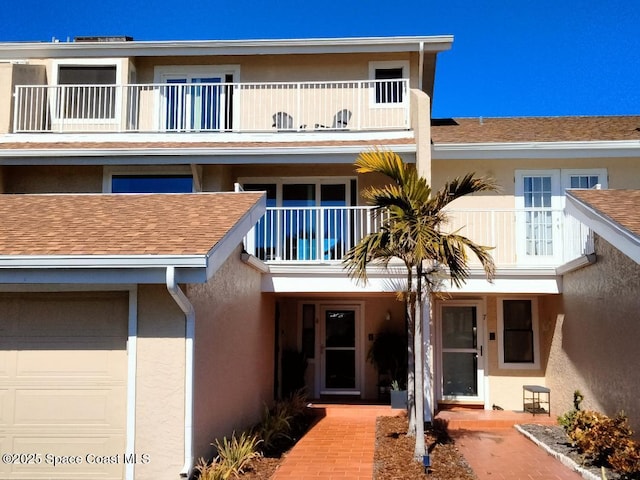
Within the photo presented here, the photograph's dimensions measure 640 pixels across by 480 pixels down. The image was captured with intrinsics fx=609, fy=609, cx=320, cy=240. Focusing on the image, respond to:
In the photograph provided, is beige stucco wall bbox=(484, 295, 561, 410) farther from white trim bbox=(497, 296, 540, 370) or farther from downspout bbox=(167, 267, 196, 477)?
downspout bbox=(167, 267, 196, 477)

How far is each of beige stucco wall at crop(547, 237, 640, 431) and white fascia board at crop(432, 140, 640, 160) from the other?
326 cm

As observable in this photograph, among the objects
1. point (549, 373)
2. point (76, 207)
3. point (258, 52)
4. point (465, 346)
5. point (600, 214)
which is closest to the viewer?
point (600, 214)

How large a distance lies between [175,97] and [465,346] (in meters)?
8.71

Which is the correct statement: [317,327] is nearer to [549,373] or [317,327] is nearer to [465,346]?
[465,346]

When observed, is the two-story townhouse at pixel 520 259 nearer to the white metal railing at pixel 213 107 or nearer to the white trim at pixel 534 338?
the white trim at pixel 534 338

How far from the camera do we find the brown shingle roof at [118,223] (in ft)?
21.6

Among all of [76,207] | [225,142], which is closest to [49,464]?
[76,207]

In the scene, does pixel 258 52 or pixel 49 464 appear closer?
pixel 49 464

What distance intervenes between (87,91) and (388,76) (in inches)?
292

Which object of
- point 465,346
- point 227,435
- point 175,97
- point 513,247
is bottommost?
point 227,435

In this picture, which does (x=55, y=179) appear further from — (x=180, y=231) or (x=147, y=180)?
(x=180, y=231)

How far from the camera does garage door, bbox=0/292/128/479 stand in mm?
6746

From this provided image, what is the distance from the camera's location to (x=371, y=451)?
9031mm

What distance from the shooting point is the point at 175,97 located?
1435 cm
